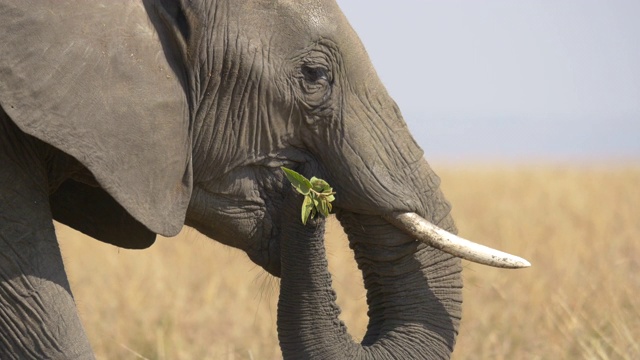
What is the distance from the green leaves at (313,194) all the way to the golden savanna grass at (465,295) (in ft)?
1.68

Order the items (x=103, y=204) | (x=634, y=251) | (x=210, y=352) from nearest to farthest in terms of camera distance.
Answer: (x=103, y=204) → (x=210, y=352) → (x=634, y=251)

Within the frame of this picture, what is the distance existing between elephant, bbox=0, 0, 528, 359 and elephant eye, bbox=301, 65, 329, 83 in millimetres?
11

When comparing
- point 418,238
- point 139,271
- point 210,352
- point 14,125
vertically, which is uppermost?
point 418,238

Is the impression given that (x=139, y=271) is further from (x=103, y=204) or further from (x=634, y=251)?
(x=103, y=204)

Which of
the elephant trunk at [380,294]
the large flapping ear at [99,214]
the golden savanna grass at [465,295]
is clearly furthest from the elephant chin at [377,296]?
the large flapping ear at [99,214]

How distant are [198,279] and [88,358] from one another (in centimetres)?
662

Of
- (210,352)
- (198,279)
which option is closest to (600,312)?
(210,352)

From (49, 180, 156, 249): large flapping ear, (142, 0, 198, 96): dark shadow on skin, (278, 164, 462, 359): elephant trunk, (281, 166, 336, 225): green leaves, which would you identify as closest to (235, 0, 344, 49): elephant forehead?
(142, 0, 198, 96): dark shadow on skin

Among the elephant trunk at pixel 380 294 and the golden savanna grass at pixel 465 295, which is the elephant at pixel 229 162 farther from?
the golden savanna grass at pixel 465 295

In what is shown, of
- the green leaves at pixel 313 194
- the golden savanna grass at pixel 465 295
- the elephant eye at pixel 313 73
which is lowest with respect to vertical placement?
the golden savanna grass at pixel 465 295

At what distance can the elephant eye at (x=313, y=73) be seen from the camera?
14.1ft

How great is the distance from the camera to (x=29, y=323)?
3.74 m

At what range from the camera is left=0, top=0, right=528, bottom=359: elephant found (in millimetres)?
3777

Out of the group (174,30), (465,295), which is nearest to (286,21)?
(174,30)
